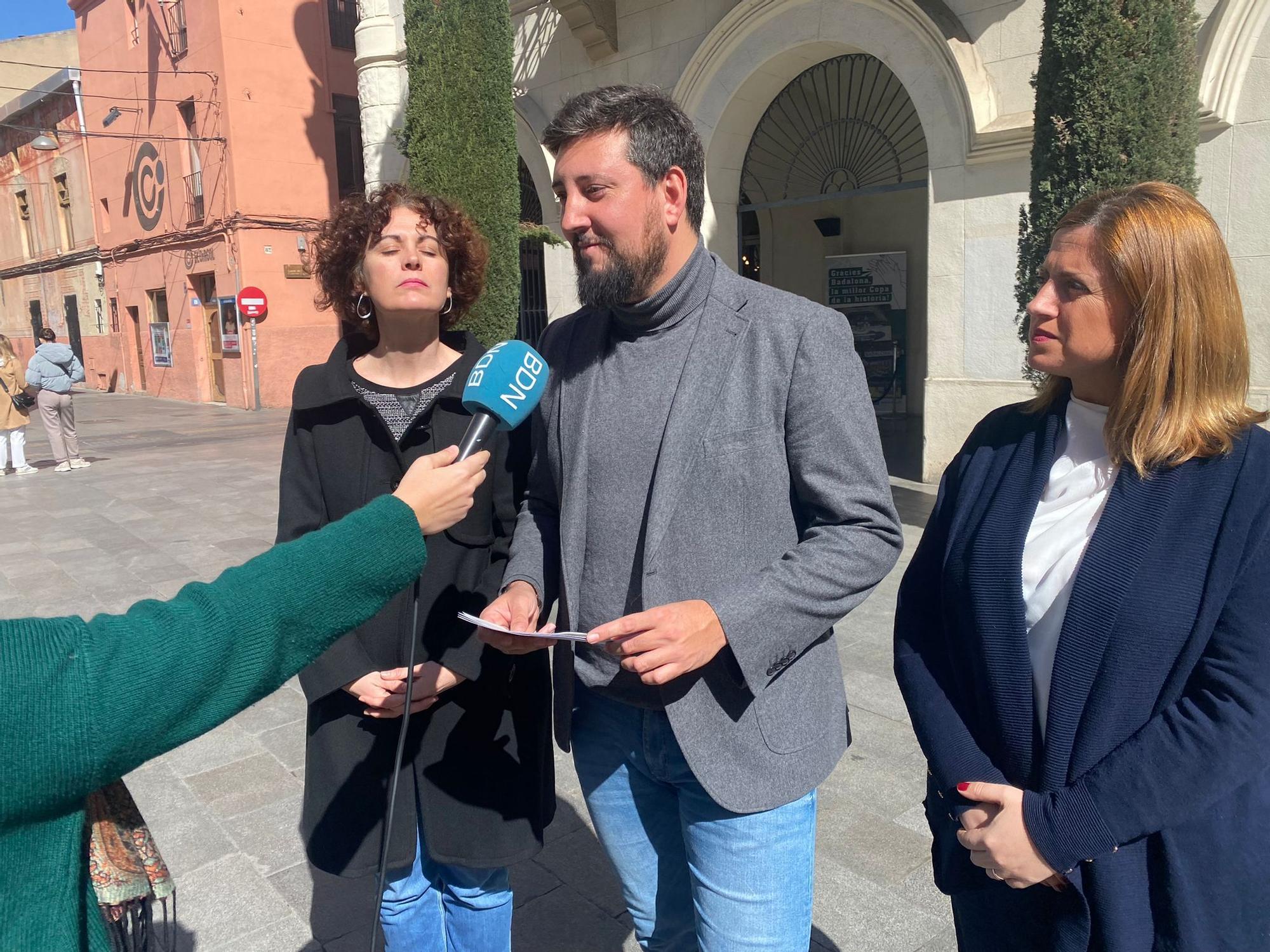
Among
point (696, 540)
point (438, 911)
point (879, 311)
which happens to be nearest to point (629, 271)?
point (696, 540)

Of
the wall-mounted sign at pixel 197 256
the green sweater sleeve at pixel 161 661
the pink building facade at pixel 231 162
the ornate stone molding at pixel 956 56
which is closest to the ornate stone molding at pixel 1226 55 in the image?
the ornate stone molding at pixel 956 56

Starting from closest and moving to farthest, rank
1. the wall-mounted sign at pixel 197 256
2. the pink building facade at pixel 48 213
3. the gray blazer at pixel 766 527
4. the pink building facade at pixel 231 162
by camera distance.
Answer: the gray blazer at pixel 766 527 → the pink building facade at pixel 231 162 → the wall-mounted sign at pixel 197 256 → the pink building facade at pixel 48 213

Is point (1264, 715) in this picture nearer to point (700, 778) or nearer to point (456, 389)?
point (700, 778)

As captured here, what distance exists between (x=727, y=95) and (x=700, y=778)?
868cm

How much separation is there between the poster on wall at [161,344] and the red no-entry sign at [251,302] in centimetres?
→ 469

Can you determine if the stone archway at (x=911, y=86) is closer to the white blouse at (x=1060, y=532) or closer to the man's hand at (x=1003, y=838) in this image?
the white blouse at (x=1060, y=532)

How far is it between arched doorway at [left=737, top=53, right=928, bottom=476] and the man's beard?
7.46m

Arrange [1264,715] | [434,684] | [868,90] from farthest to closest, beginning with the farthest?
[868,90] < [434,684] < [1264,715]

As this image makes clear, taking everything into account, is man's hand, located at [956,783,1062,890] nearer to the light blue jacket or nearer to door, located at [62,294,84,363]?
the light blue jacket

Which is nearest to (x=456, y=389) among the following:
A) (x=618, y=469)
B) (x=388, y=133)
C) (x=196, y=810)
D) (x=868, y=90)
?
(x=618, y=469)

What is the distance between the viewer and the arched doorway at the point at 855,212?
961cm

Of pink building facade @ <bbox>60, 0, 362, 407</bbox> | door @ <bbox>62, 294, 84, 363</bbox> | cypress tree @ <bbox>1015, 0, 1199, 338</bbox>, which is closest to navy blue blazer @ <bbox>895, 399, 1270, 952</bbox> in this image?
cypress tree @ <bbox>1015, 0, 1199, 338</bbox>

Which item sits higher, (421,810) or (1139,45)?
(1139,45)

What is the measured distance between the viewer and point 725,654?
61.4 inches
